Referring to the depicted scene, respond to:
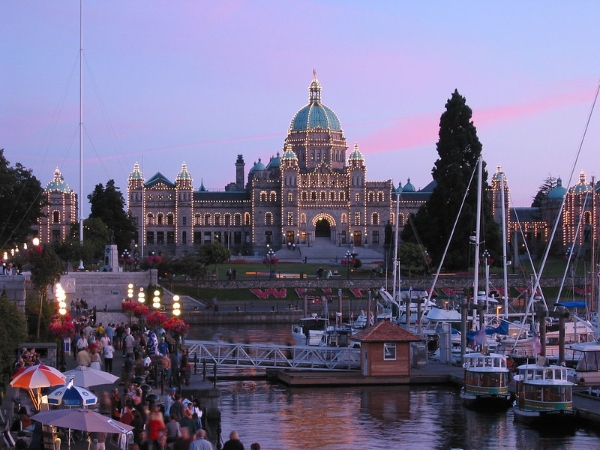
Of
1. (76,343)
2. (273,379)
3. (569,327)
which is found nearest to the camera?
(76,343)

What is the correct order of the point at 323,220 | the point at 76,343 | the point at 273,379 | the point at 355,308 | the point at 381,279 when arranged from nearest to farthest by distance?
the point at 76,343, the point at 273,379, the point at 355,308, the point at 381,279, the point at 323,220

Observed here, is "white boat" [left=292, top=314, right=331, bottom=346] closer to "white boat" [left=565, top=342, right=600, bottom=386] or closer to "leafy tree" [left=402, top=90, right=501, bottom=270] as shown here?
"white boat" [left=565, top=342, right=600, bottom=386]

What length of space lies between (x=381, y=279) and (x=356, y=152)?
6484 cm

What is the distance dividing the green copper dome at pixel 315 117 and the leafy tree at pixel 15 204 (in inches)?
3310

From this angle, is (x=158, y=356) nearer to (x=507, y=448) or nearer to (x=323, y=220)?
(x=507, y=448)

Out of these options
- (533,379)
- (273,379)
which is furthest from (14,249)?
(533,379)

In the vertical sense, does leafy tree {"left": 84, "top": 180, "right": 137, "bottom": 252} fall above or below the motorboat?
above

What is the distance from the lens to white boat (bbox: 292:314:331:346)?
5554cm

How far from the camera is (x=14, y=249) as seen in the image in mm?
78875

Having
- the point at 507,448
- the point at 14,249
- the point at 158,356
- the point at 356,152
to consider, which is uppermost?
the point at 356,152

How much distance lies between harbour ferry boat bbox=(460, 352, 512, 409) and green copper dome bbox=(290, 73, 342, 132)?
5044 inches

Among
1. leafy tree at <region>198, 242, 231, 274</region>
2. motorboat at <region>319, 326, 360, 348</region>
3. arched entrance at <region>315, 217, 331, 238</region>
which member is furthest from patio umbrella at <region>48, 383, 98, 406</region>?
arched entrance at <region>315, 217, 331, 238</region>

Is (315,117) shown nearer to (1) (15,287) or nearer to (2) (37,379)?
(1) (15,287)

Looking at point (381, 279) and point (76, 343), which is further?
point (381, 279)
